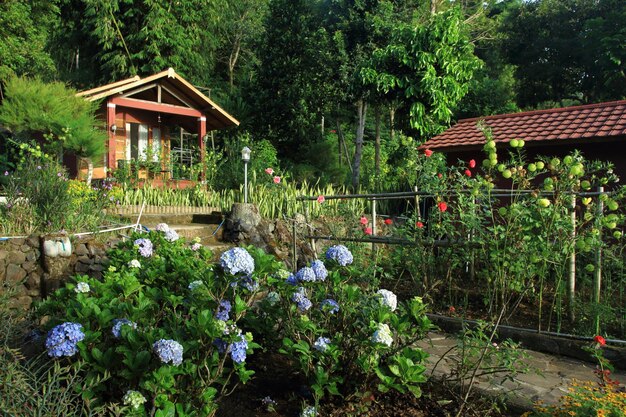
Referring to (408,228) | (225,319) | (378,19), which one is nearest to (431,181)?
(408,228)

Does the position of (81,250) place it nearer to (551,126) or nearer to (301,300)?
(301,300)

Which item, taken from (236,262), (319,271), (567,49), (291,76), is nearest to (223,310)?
(236,262)

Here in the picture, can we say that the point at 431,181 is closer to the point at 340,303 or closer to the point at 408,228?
the point at 408,228

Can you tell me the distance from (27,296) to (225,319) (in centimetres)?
473

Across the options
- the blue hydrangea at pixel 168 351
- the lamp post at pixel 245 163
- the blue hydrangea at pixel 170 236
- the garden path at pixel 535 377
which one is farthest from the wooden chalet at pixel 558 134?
the blue hydrangea at pixel 168 351

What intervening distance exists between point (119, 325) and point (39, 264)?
4518 mm

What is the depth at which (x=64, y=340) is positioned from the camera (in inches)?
91.1

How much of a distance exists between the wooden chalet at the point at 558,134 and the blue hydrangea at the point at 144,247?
234 inches

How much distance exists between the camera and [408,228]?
5.52m

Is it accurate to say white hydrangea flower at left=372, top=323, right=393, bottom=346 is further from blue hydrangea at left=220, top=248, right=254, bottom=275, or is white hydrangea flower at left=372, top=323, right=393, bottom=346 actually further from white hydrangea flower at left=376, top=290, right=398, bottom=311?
blue hydrangea at left=220, top=248, right=254, bottom=275

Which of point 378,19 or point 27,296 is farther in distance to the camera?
point 378,19

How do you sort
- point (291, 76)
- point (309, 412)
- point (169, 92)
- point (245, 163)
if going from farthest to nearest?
point (291, 76) < point (169, 92) < point (245, 163) < point (309, 412)

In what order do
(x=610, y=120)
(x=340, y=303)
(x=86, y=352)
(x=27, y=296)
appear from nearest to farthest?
(x=86, y=352) < (x=340, y=303) < (x=27, y=296) < (x=610, y=120)

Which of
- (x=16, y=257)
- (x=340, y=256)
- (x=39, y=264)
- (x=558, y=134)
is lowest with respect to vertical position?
(x=39, y=264)
